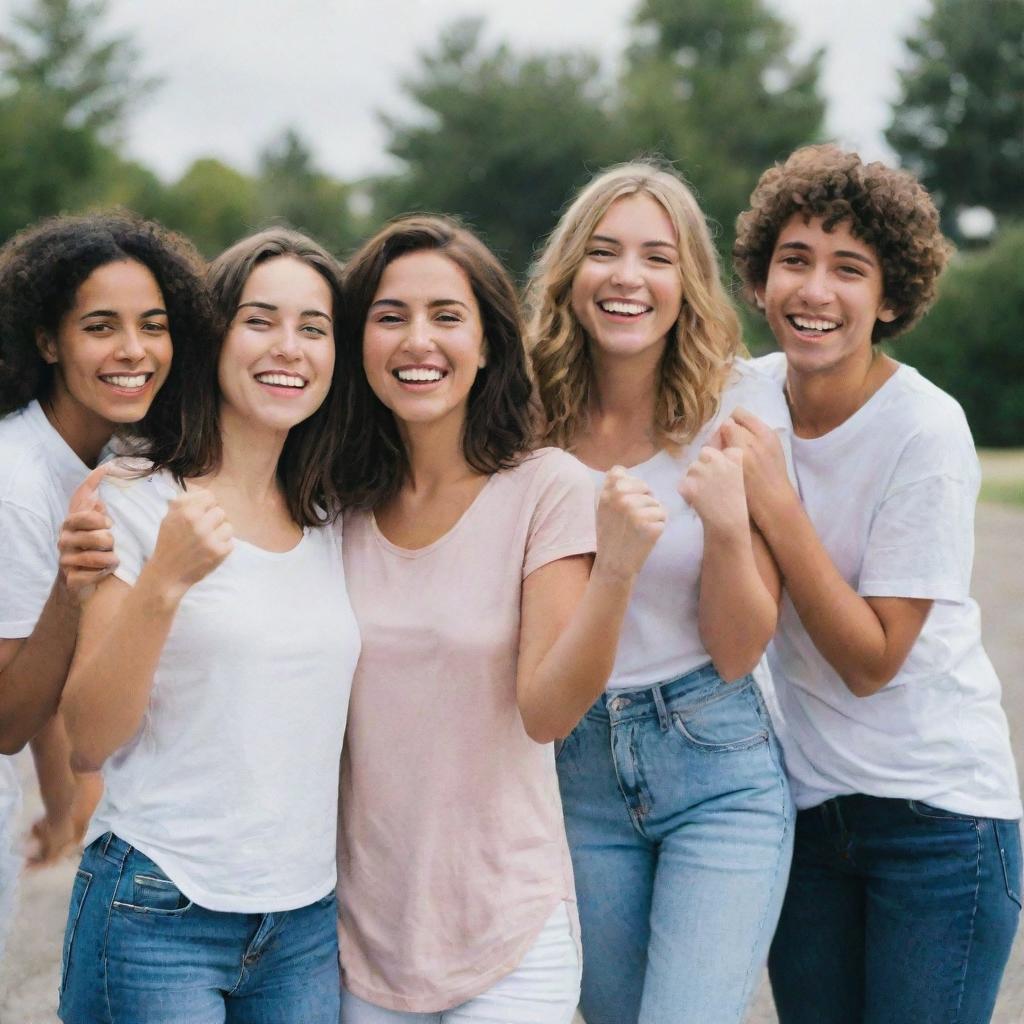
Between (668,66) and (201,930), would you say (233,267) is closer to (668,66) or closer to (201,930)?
(201,930)

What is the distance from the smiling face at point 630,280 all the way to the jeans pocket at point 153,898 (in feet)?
5.03

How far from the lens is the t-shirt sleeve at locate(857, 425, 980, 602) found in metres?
2.71

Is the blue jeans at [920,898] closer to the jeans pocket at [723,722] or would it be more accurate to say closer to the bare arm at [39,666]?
the jeans pocket at [723,722]

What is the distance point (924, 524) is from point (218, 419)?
155 cm

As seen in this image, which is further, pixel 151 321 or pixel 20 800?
pixel 20 800

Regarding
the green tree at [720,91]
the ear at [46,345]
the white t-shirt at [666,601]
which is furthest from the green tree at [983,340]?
the ear at [46,345]

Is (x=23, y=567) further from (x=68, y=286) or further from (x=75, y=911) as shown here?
(x=75, y=911)

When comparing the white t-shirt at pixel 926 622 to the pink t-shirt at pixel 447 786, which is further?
the white t-shirt at pixel 926 622

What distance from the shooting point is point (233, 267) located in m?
2.68

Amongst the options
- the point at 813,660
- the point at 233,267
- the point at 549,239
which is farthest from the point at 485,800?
the point at 549,239

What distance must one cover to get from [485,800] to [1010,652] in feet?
26.0

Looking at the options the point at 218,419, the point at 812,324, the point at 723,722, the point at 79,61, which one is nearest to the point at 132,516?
the point at 218,419

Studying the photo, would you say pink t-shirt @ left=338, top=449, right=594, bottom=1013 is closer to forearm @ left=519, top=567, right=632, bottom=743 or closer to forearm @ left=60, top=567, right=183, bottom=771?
forearm @ left=519, top=567, right=632, bottom=743

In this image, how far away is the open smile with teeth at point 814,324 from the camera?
2.86m
